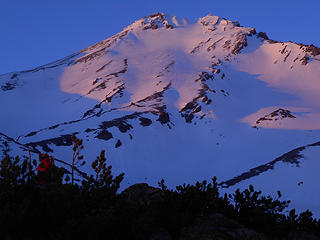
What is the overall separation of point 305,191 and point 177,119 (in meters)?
30.1

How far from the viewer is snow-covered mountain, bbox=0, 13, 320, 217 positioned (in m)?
46.2

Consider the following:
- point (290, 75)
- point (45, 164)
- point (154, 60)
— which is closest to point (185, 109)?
point (154, 60)

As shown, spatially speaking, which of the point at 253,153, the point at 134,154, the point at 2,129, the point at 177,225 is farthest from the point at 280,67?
the point at 177,225

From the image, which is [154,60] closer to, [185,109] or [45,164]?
[185,109]

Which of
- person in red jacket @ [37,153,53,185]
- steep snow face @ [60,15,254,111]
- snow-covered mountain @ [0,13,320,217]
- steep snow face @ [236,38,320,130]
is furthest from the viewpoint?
steep snow face @ [60,15,254,111]

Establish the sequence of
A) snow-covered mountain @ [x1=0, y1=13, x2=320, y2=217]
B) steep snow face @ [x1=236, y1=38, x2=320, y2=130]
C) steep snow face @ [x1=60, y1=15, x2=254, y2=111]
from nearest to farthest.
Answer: snow-covered mountain @ [x1=0, y1=13, x2=320, y2=217] < steep snow face @ [x1=236, y1=38, x2=320, y2=130] < steep snow face @ [x1=60, y1=15, x2=254, y2=111]

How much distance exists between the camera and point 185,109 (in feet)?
220

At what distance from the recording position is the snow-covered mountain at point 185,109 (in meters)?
46.2

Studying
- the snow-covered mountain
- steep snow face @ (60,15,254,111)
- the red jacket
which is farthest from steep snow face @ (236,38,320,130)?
the red jacket

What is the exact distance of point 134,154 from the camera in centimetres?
5050

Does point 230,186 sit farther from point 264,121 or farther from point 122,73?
point 122,73

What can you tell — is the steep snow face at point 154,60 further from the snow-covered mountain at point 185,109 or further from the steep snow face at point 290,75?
the steep snow face at point 290,75

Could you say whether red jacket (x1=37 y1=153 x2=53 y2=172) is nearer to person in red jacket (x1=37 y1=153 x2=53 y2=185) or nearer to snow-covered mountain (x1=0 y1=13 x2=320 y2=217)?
person in red jacket (x1=37 y1=153 x2=53 y2=185)

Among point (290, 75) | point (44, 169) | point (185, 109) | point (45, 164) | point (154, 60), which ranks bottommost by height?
point (44, 169)
